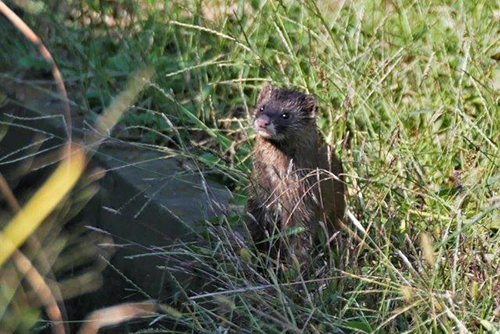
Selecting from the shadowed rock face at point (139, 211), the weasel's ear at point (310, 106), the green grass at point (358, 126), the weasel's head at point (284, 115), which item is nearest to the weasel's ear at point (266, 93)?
the weasel's head at point (284, 115)

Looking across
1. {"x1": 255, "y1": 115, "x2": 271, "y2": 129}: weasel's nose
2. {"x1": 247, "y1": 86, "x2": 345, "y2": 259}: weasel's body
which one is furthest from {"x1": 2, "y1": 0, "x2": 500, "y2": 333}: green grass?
{"x1": 255, "y1": 115, "x2": 271, "y2": 129}: weasel's nose

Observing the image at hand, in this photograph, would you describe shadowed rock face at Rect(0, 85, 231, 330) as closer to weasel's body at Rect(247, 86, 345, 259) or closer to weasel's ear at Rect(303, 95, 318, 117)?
weasel's body at Rect(247, 86, 345, 259)

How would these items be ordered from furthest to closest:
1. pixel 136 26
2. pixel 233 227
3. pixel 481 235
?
pixel 136 26
pixel 233 227
pixel 481 235

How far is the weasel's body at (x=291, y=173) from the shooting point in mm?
4340

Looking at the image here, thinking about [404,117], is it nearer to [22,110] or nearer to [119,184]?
[119,184]

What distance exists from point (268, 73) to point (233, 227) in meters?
1.09

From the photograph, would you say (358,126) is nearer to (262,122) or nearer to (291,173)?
(291,173)

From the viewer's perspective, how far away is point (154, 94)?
564 centimetres

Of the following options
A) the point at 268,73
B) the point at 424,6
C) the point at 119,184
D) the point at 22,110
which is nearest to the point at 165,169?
the point at 119,184

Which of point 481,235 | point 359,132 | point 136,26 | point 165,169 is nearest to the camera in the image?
point 481,235

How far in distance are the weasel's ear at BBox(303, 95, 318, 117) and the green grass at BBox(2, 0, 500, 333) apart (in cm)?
15

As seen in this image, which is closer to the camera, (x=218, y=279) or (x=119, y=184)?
(x=218, y=279)

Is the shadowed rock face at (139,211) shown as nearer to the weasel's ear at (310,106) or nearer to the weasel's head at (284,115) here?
Answer: the weasel's head at (284,115)

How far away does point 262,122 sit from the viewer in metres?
4.31
